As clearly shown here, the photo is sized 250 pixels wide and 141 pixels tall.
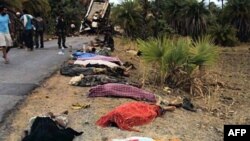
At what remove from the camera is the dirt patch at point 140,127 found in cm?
870

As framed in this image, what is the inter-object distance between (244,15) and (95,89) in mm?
29146

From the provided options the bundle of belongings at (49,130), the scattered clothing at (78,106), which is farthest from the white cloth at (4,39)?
the bundle of belongings at (49,130)

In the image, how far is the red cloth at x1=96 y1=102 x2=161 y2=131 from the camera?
895 centimetres

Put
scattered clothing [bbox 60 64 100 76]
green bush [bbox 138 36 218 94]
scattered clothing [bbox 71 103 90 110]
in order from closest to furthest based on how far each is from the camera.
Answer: scattered clothing [bbox 71 103 90 110]
scattered clothing [bbox 60 64 100 76]
green bush [bbox 138 36 218 94]

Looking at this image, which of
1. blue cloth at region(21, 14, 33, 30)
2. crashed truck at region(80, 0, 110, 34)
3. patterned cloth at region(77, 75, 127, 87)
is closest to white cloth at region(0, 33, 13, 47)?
patterned cloth at region(77, 75, 127, 87)

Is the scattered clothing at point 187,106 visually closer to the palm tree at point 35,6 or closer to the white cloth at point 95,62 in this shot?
the white cloth at point 95,62

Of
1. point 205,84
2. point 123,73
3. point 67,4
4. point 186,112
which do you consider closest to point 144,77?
point 123,73

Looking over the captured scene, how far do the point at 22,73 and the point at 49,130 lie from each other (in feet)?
21.3

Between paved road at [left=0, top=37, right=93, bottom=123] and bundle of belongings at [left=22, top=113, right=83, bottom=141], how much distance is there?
1081mm

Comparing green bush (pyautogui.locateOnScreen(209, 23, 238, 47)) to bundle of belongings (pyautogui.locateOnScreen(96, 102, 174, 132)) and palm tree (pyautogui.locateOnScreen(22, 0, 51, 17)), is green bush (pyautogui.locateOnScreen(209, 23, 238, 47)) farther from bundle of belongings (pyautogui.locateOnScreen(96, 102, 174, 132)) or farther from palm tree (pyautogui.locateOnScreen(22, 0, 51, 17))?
bundle of belongings (pyautogui.locateOnScreen(96, 102, 174, 132))

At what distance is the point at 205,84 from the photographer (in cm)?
1515

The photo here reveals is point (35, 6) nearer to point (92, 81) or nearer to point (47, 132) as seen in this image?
point (92, 81)

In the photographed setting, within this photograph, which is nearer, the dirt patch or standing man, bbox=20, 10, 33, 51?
the dirt patch

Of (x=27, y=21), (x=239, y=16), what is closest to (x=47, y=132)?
(x=27, y=21)
